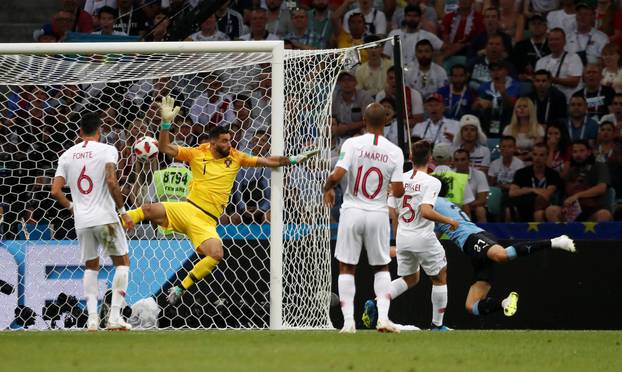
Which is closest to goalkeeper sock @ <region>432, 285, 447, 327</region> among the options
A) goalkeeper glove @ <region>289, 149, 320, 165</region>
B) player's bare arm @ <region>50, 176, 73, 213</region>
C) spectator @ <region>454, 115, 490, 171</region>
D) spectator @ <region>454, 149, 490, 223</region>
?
goalkeeper glove @ <region>289, 149, 320, 165</region>

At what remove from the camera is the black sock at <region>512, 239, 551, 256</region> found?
44.6 ft

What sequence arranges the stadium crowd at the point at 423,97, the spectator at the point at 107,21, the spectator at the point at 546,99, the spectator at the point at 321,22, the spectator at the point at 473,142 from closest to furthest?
1. the stadium crowd at the point at 423,97
2. the spectator at the point at 473,142
3. the spectator at the point at 546,99
4. the spectator at the point at 107,21
5. the spectator at the point at 321,22

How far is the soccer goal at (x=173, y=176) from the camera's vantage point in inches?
560

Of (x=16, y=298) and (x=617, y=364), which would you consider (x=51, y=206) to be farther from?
(x=617, y=364)

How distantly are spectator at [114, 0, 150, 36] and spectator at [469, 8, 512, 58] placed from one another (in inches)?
199

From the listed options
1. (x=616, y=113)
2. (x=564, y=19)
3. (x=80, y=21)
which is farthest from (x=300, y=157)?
(x=80, y=21)

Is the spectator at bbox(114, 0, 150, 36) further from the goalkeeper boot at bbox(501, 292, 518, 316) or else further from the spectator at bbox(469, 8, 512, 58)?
the goalkeeper boot at bbox(501, 292, 518, 316)

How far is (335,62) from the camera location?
15.2 m

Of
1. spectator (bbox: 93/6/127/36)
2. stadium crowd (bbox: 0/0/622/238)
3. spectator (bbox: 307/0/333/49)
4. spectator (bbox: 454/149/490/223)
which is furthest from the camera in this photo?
spectator (bbox: 307/0/333/49)

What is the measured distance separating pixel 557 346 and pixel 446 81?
8.42 m

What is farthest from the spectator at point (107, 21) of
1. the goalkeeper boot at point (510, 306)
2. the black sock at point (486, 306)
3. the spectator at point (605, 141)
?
the goalkeeper boot at point (510, 306)

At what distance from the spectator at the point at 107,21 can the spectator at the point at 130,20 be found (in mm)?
162

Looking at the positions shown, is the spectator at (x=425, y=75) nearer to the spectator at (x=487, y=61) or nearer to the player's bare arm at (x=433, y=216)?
the spectator at (x=487, y=61)

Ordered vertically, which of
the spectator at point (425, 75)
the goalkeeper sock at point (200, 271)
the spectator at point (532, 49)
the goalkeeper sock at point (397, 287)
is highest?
the spectator at point (532, 49)
